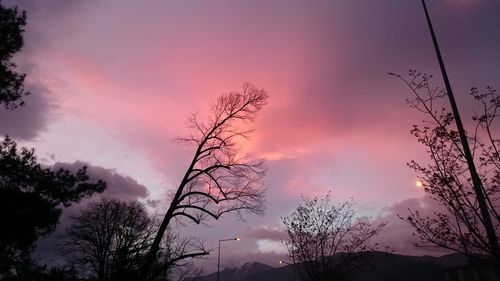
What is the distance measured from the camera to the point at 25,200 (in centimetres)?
1493

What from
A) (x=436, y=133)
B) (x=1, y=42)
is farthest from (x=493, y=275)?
(x=1, y=42)

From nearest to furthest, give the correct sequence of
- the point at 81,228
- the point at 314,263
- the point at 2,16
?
the point at 2,16 < the point at 314,263 < the point at 81,228

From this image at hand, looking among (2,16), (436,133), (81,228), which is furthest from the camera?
(81,228)

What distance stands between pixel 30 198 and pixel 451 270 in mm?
51613

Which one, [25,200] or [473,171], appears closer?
[473,171]

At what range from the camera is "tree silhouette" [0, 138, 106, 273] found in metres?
14.3

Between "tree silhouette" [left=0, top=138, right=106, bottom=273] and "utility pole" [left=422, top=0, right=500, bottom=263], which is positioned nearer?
"utility pole" [left=422, top=0, right=500, bottom=263]

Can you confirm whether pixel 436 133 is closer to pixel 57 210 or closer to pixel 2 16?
pixel 57 210

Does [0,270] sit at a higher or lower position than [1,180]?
lower

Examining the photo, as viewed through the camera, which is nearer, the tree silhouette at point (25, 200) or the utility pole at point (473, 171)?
the utility pole at point (473, 171)

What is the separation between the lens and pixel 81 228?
41.3 metres

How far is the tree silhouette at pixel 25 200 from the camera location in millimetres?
14281

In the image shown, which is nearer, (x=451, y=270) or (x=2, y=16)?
(x=2, y=16)

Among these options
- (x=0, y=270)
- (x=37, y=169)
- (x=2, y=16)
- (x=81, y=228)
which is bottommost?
(x=0, y=270)
